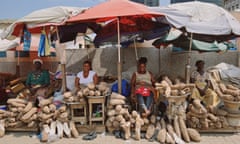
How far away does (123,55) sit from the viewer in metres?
6.45

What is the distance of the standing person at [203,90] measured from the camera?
12.9 ft

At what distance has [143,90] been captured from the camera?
3.94 meters

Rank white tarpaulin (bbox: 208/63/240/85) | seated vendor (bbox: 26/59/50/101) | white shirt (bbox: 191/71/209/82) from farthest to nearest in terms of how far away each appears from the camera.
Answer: white tarpaulin (bbox: 208/63/240/85), seated vendor (bbox: 26/59/50/101), white shirt (bbox: 191/71/209/82)

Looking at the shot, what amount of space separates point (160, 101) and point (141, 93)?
535mm

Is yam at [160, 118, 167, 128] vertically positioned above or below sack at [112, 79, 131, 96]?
below

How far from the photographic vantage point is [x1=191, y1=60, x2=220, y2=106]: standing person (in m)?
3.94

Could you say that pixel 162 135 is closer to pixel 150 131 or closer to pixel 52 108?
pixel 150 131

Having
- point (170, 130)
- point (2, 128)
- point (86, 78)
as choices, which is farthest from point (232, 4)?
point (2, 128)

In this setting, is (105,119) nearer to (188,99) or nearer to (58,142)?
(58,142)

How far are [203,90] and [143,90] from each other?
1314 millimetres

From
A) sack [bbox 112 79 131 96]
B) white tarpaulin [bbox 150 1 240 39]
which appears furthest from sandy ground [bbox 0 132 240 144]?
white tarpaulin [bbox 150 1 240 39]

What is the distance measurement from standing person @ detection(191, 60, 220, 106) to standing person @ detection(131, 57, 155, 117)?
0.87m

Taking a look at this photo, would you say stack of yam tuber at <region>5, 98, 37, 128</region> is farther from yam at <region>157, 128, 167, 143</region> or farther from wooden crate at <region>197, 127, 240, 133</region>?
wooden crate at <region>197, 127, 240, 133</region>

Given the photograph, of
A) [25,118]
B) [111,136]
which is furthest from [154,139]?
[25,118]
